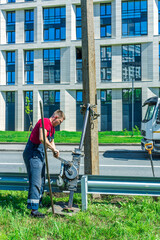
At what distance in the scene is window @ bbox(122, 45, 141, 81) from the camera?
37.3 metres

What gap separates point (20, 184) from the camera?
429 cm

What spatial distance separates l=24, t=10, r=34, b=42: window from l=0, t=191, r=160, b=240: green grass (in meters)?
39.4

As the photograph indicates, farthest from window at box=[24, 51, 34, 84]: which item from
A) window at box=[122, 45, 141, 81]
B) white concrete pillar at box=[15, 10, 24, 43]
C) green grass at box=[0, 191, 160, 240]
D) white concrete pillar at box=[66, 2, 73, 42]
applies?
green grass at box=[0, 191, 160, 240]

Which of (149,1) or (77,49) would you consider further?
(77,49)

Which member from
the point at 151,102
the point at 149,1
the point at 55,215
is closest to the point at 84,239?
the point at 55,215

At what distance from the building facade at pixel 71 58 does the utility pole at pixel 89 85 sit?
32860 millimetres

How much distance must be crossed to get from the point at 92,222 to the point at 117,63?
35.8 metres

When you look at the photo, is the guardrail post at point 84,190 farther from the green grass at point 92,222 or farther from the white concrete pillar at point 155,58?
the white concrete pillar at point 155,58

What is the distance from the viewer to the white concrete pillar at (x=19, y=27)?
40.4 metres

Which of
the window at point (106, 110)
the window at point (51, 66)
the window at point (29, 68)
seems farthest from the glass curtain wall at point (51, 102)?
the window at point (106, 110)

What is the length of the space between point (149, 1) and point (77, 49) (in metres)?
12.3

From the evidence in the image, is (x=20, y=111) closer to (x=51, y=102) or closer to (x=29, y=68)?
(x=51, y=102)

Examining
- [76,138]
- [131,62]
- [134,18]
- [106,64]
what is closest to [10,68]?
[106,64]

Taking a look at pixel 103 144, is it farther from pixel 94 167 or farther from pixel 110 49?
pixel 110 49
